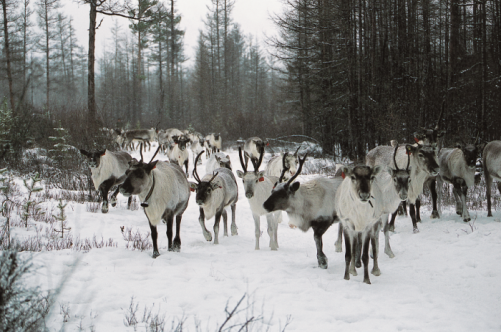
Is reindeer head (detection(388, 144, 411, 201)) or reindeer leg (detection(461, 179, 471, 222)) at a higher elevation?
reindeer head (detection(388, 144, 411, 201))

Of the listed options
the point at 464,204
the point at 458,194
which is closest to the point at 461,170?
the point at 458,194

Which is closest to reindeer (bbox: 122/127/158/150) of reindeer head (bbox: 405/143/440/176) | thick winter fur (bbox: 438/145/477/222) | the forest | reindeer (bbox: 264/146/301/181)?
the forest

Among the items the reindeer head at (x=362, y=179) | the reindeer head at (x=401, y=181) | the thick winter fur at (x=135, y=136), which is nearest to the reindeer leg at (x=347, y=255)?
the reindeer head at (x=362, y=179)

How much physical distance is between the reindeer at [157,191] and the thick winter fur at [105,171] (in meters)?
2.93

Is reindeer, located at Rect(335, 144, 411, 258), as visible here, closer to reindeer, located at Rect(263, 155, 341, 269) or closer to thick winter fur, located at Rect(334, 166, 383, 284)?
thick winter fur, located at Rect(334, 166, 383, 284)

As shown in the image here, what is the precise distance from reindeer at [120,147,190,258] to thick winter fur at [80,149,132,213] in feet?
9.60

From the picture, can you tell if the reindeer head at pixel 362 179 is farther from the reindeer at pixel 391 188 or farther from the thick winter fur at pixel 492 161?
the thick winter fur at pixel 492 161

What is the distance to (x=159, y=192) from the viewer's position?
5.86m

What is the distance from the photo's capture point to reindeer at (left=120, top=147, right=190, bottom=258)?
5.47 m

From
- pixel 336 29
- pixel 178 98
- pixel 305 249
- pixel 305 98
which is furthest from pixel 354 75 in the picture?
pixel 178 98

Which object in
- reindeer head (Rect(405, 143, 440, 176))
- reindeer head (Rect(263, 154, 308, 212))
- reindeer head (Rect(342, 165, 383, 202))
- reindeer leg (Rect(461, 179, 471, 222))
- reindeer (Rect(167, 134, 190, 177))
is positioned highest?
reindeer (Rect(167, 134, 190, 177))

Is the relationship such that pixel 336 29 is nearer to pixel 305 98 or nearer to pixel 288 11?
pixel 288 11

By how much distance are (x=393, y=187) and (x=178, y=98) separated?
40.3 m

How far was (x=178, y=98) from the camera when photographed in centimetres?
4350
